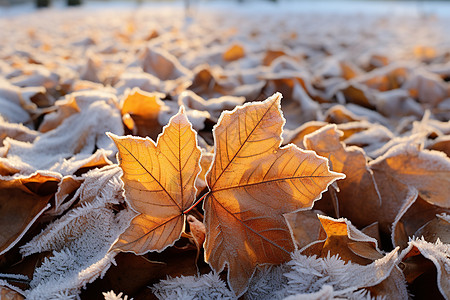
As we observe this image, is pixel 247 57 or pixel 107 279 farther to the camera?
pixel 247 57

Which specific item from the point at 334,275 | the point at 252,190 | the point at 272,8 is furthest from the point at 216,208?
the point at 272,8

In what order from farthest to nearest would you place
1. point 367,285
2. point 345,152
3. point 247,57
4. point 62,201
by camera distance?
point 247,57
point 345,152
point 62,201
point 367,285

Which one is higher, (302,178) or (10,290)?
(302,178)

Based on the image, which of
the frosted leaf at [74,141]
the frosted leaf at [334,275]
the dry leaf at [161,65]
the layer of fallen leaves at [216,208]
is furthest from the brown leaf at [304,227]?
the dry leaf at [161,65]

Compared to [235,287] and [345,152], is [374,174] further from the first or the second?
[235,287]

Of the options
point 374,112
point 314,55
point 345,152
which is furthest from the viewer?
point 314,55

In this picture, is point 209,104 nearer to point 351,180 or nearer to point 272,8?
point 351,180

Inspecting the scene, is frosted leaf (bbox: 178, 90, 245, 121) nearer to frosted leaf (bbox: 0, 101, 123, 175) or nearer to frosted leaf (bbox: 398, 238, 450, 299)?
frosted leaf (bbox: 0, 101, 123, 175)

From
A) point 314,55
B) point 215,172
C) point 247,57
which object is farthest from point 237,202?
point 314,55
